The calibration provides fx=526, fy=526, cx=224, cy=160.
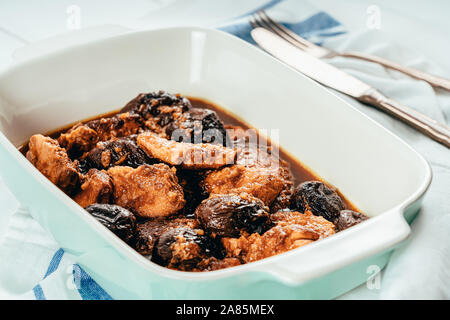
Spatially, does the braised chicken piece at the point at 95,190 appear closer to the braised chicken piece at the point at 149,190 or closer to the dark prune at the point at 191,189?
the braised chicken piece at the point at 149,190

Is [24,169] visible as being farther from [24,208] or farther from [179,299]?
[179,299]

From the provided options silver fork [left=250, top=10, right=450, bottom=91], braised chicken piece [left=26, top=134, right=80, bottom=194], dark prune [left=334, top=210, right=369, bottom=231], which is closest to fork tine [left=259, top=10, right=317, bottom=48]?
silver fork [left=250, top=10, right=450, bottom=91]

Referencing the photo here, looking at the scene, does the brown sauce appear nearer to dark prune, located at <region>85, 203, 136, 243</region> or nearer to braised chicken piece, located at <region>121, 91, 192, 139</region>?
braised chicken piece, located at <region>121, 91, 192, 139</region>

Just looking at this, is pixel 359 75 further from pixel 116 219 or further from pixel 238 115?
pixel 116 219

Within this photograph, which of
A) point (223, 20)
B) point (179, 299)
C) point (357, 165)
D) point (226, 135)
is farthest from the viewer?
point (223, 20)

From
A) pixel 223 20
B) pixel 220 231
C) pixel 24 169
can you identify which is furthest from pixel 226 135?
pixel 223 20

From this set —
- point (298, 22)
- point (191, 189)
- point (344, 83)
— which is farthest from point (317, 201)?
point (298, 22)
